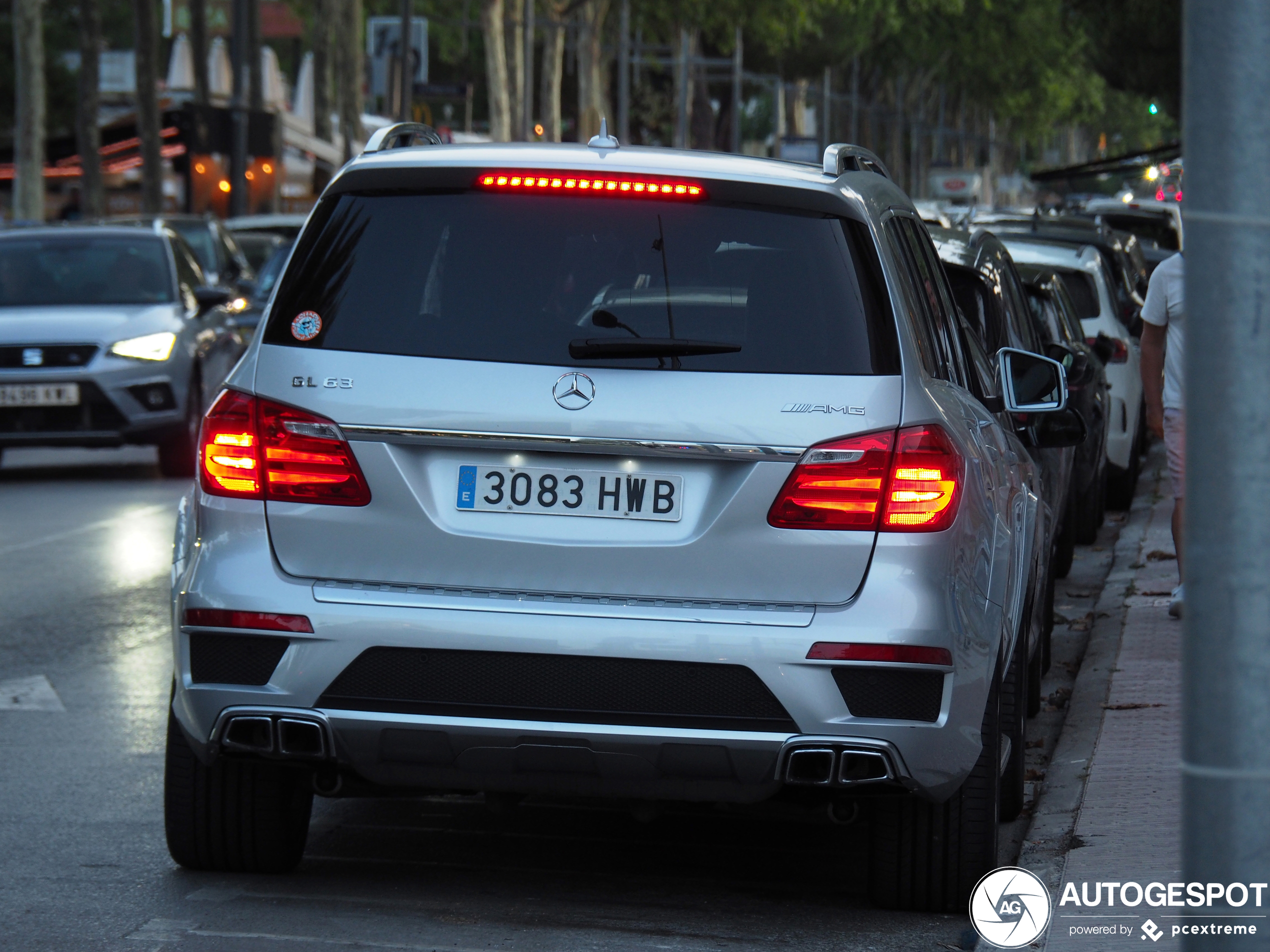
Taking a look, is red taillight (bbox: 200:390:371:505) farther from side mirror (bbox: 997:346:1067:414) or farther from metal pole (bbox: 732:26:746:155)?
metal pole (bbox: 732:26:746:155)

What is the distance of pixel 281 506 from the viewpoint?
4.75 m

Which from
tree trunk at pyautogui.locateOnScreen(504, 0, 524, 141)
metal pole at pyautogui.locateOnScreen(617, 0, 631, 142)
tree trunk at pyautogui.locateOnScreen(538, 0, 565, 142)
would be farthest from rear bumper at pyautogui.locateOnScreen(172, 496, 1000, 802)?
metal pole at pyautogui.locateOnScreen(617, 0, 631, 142)

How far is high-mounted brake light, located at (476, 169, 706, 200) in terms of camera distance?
4793 millimetres

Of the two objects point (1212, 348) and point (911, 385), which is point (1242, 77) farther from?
point (911, 385)

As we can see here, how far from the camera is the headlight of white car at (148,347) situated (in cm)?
1561

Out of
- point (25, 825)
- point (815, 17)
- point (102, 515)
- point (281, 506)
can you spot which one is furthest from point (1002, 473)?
point (815, 17)

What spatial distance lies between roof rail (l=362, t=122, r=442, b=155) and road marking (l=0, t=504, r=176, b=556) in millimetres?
6576

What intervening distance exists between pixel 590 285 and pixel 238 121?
2885 centimetres

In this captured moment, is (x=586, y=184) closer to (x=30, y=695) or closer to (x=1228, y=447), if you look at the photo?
(x=1228, y=447)

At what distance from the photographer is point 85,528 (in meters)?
12.9

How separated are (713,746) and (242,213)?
3338 cm

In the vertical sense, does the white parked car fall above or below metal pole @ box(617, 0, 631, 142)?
below

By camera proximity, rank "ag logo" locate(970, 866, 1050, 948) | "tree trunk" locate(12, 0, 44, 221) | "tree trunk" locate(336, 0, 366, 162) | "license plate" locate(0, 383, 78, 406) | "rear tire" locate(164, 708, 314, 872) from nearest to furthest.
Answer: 1. "ag logo" locate(970, 866, 1050, 948)
2. "rear tire" locate(164, 708, 314, 872)
3. "license plate" locate(0, 383, 78, 406)
4. "tree trunk" locate(12, 0, 44, 221)
5. "tree trunk" locate(336, 0, 366, 162)

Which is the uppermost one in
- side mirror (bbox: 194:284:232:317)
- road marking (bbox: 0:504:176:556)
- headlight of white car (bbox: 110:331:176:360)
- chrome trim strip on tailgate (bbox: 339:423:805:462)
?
chrome trim strip on tailgate (bbox: 339:423:805:462)
